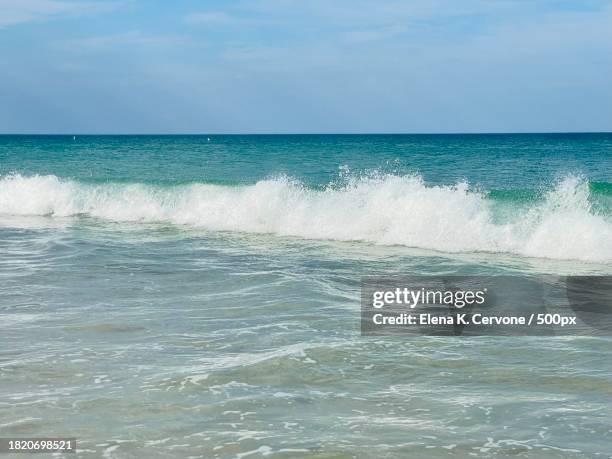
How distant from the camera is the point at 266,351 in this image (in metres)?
8.23

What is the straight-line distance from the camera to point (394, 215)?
1981cm

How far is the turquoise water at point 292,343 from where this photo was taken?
597 cm

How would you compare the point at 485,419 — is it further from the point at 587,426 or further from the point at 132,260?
the point at 132,260

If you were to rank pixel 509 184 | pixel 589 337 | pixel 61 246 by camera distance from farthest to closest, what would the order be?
pixel 509 184
pixel 61 246
pixel 589 337

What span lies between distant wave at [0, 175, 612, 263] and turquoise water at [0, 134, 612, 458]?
0.06m

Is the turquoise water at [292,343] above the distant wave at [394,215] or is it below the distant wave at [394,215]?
below

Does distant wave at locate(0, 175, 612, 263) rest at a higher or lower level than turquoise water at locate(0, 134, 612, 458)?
higher

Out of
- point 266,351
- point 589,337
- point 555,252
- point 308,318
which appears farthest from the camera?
point 555,252

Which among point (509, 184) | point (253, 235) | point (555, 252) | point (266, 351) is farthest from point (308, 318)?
point (509, 184)

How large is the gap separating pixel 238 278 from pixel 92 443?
7.28 meters

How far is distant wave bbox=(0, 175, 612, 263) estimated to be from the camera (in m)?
16.8

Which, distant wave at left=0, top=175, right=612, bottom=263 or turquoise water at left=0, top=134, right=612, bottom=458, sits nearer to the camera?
turquoise water at left=0, top=134, right=612, bottom=458

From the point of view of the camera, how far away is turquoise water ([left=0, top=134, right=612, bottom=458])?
5.97m

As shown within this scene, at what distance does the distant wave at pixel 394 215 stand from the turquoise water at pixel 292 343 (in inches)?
2.5
